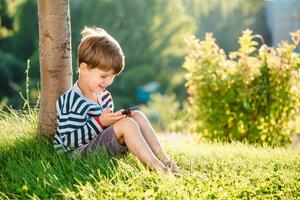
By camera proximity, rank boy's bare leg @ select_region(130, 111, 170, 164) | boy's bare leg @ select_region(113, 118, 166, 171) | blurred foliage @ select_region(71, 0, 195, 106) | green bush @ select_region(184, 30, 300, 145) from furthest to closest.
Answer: blurred foliage @ select_region(71, 0, 195, 106) < green bush @ select_region(184, 30, 300, 145) < boy's bare leg @ select_region(130, 111, 170, 164) < boy's bare leg @ select_region(113, 118, 166, 171)

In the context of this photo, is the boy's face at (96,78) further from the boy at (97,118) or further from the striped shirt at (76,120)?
the striped shirt at (76,120)

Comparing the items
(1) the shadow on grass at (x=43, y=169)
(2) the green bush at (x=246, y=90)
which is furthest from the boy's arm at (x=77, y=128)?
(2) the green bush at (x=246, y=90)

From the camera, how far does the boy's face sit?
4934mm

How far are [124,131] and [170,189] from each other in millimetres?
691

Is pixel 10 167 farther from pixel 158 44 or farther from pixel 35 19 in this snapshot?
pixel 158 44

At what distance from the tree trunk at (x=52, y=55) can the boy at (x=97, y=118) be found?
48cm

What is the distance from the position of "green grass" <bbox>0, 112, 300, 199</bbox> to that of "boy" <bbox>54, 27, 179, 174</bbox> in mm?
124

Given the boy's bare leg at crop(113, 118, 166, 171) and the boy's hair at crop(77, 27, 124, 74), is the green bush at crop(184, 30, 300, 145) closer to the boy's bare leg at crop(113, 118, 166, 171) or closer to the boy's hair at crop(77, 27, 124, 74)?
the boy's hair at crop(77, 27, 124, 74)

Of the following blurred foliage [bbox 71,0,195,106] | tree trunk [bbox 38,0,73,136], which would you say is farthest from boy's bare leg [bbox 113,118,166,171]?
blurred foliage [bbox 71,0,195,106]

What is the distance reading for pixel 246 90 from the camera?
765 centimetres

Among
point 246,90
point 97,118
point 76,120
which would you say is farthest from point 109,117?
point 246,90

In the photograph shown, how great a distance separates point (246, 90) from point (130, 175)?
3.50 metres

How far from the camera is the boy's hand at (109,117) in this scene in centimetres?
472

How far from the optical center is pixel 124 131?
466cm
